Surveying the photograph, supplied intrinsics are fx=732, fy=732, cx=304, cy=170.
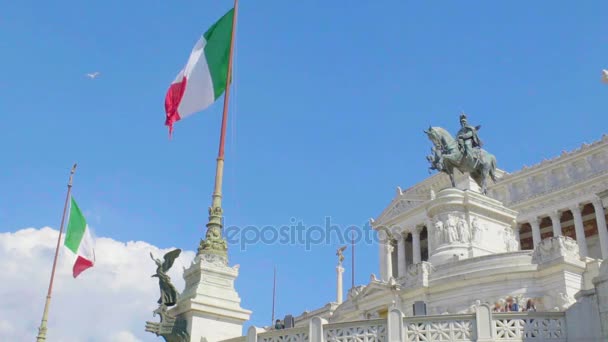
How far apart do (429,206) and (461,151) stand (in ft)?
13.6

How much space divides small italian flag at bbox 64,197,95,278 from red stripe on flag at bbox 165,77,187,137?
12.8 meters

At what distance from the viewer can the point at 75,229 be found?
36.3 meters

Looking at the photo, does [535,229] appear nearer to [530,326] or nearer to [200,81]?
[200,81]

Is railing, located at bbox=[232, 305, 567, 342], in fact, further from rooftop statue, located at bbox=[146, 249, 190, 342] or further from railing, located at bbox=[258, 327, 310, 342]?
rooftop statue, located at bbox=[146, 249, 190, 342]

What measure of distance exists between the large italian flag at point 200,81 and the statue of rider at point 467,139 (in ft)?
75.8

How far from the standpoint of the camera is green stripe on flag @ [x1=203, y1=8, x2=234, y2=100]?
25875 millimetres

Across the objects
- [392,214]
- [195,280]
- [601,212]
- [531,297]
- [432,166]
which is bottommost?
[195,280]

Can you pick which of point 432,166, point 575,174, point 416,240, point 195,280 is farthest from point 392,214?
point 195,280

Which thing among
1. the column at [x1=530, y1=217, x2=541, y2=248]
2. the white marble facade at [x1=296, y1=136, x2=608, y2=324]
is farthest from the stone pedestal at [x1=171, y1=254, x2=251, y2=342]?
the column at [x1=530, y1=217, x2=541, y2=248]

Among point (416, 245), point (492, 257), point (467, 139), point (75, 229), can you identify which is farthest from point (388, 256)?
point (75, 229)

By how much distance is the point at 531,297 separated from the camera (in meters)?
31.3

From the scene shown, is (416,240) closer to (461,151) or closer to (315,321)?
(461,151)

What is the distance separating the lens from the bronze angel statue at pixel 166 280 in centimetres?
2016

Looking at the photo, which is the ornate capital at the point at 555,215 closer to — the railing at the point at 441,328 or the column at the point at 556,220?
the column at the point at 556,220
